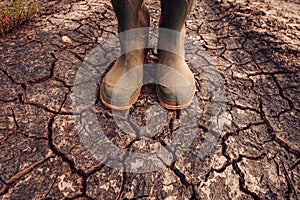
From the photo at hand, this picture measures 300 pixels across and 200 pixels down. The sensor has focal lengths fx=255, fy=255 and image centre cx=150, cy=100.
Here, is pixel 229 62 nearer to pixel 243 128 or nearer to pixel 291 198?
pixel 243 128

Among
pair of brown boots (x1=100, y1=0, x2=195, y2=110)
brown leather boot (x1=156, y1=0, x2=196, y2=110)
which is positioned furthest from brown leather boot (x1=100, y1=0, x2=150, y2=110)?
brown leather boot (x1=156, y1=0, x2=196, y2=110)

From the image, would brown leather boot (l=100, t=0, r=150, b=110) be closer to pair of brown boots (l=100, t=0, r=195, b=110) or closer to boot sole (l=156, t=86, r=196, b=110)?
pair of brown boots (l=100, t=0, r=195, b=110)

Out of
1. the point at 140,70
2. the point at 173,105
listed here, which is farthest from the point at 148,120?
the point at 140,70

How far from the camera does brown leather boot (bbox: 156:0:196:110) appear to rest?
1.40m

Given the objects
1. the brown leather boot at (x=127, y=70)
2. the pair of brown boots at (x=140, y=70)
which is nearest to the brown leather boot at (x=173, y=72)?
the pair of brown boots at (x=140, y=70)

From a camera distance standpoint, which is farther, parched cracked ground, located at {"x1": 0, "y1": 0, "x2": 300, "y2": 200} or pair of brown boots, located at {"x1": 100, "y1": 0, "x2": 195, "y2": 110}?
pair of brown boots, located at {"x1": 100, "y1": 0, "x2": 195, "y2": 110}

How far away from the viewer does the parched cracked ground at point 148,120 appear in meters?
1.22

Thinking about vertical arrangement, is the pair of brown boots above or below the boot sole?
above

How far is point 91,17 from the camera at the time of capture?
2.18m

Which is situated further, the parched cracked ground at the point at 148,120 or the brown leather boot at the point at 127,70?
the brown leather boot at the point at 127,70

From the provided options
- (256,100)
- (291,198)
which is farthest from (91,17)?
→ (291,198)

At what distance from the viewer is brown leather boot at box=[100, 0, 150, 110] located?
1366mm

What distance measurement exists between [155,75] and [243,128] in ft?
2.02

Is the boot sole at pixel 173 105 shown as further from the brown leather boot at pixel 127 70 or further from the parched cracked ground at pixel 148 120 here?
the brown leather boot at pixel 127 70
